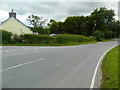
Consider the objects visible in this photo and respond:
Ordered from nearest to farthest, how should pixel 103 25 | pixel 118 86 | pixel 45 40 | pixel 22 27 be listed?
pixel 118 86
pixel 45 40
pixel 22 27
pixel 103 25

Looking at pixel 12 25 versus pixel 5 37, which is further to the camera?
pixel 12 25

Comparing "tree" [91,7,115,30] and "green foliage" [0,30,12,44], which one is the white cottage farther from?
"tree" [91,7,115,30]

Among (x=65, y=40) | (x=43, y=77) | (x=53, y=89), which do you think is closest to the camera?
(x=53, y=89)

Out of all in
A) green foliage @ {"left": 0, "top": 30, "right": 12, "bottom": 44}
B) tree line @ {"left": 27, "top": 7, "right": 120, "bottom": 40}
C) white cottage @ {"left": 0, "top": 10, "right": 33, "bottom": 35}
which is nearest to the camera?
green foliage @ {"left": 0, "top": 30, "right": 12, "bottom": 44}

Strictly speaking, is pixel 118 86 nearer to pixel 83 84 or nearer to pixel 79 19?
pixel 83 84

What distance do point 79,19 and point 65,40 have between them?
1712 inches

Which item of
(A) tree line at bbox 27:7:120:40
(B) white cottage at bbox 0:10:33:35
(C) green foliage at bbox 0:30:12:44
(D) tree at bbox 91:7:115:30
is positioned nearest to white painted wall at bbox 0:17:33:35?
(B) white cottage at bbox 0:10:33:35

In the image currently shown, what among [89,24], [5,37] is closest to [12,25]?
[5,37]

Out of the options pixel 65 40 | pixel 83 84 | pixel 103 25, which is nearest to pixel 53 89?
pixel 83 84

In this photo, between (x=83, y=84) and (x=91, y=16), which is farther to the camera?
(x=91, y=16)

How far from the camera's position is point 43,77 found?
20.8 feet

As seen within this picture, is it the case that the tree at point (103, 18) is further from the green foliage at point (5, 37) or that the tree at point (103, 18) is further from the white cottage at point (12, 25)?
the green foliage at point (5, 37)

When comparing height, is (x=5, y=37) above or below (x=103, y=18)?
below

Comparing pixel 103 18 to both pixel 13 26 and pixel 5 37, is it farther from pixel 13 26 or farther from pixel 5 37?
pixel 5 37
